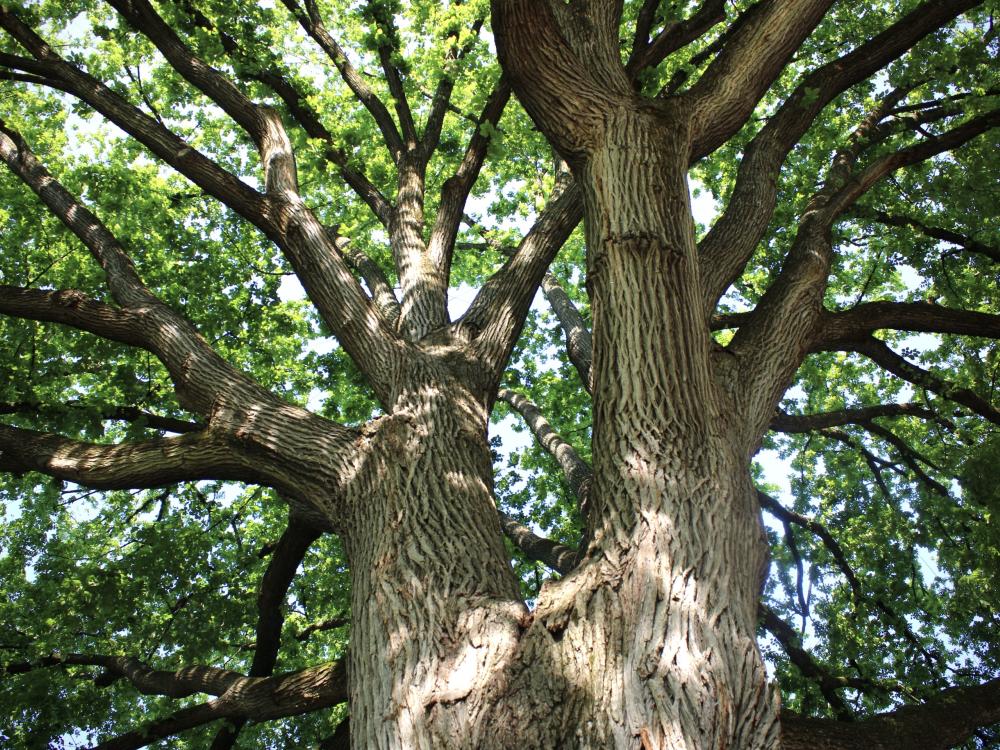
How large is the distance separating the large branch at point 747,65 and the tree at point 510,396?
0.09ft

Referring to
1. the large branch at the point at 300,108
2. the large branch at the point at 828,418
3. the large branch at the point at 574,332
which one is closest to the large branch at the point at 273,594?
the large branch at the point at 574,332

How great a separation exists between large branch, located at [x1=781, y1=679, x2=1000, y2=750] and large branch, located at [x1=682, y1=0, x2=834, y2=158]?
3.33 meters

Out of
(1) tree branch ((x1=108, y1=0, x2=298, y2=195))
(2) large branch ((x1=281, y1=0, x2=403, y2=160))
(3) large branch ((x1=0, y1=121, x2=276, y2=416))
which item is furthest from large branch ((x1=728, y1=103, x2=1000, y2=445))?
(2) large branch ((x1=281, y1=0, x2=403, y2=160))

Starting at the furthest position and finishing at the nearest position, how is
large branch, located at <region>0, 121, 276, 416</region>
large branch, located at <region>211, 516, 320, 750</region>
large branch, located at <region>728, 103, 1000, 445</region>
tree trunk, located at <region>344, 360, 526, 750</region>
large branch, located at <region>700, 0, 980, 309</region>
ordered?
large branch, located at <region>211, 516, 320, 750</region>, large branch, located at <region>700, 0, 980, 309</region>, large branch, located at <region>0, 121, 276, 416</region>, large branch, located at <region>728, 103, 1000, 445</region>, tree trunk, located at <region>344, 360, 526, 750</region>

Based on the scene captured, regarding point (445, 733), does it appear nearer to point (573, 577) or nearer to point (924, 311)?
point (573, 577)

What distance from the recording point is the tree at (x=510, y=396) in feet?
9.79

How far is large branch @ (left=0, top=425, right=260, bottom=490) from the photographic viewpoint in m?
4.15

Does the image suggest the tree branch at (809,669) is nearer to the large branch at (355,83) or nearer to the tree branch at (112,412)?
the tree branch at (112,412)

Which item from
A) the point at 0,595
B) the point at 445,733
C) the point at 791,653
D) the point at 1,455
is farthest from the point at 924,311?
the point at 0,595

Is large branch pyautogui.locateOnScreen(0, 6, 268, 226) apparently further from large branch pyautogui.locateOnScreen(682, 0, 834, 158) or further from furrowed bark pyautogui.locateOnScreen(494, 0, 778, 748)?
large branch pyautogui.locateOnScreen(682, 0, 834, 158)

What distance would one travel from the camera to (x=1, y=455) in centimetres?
454

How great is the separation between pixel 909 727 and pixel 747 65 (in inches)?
155

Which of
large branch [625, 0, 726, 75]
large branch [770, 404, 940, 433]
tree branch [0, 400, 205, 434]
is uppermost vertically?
large branch [625, 0, 726, 75]

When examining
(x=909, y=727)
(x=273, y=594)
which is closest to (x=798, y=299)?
(x=909, y=727)
